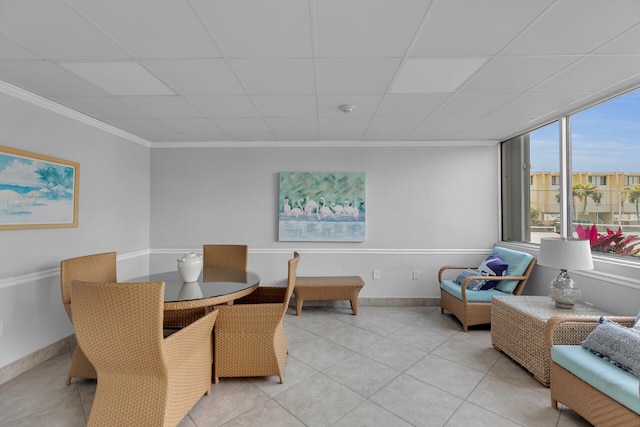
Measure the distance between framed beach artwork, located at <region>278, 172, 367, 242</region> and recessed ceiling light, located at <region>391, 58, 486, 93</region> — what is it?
193 cm

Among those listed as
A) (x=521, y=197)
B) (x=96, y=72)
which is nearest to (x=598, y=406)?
(x=521, y=197)

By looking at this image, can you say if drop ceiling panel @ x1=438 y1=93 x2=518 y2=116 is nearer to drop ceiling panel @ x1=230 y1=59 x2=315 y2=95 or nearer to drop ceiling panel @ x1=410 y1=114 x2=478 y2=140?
drop ceiling panel @ x1=410 y1=114 x2=478 y2=140

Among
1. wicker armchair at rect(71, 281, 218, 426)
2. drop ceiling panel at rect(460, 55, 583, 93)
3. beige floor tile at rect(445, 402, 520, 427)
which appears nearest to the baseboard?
wicker armchair at rect(71, 281, 218, 426)

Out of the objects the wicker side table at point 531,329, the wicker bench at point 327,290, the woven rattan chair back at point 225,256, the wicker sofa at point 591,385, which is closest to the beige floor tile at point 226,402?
the woven rattan chair back at point 225,256

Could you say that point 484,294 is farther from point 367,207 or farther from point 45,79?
point 45,79

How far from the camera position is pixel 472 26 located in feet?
5.66

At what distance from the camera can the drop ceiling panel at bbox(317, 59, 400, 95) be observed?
7.06ft

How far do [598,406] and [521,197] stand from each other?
2887mm

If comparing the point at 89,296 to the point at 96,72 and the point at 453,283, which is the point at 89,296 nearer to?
the point at 96,72

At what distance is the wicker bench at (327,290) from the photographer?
12.9 ft

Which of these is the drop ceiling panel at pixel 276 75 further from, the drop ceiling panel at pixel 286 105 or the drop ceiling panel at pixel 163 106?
the drop ceiling panel at pixel 163 106

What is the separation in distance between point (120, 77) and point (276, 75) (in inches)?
48.8

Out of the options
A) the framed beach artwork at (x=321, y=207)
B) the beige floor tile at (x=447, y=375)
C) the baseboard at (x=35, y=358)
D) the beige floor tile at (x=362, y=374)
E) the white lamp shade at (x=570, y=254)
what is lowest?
the beige floor tile at (x=447, y=375)

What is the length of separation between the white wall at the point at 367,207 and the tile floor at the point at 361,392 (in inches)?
53.9
